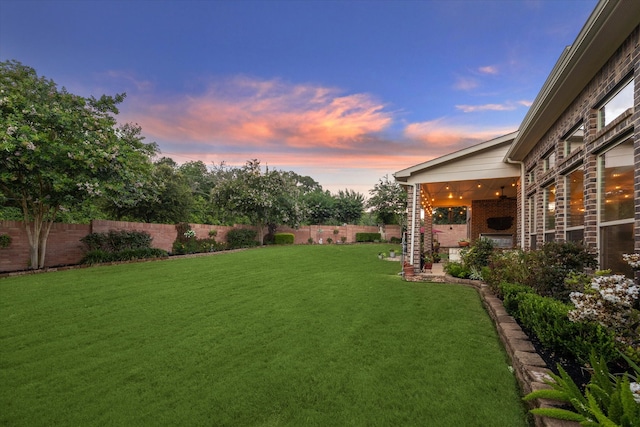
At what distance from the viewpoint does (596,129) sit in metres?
4.35

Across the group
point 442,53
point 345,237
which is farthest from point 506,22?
point 345,237

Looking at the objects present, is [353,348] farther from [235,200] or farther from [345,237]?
[345,237]

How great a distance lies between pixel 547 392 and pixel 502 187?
11231 millimetres

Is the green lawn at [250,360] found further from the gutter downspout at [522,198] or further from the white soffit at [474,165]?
the white soffit at [474,165]

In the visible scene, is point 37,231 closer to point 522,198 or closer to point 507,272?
point 507,272

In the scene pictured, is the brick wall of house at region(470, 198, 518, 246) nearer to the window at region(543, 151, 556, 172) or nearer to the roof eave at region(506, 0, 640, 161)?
the window at region(543, 151, 556, 172)

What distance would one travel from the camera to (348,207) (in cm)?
3656

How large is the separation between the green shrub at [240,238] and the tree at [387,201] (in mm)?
14330

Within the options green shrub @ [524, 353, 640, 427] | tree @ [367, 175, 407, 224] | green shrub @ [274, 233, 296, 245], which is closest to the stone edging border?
green shrub @ [524, 353, 640, 427]

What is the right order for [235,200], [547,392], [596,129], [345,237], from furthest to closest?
1. [345,237]
2. [235,200]
3. [596,129]
4. [547,392]

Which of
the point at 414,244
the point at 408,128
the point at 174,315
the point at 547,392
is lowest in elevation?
the point at 174,315

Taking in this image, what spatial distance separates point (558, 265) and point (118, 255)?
42.2 feet

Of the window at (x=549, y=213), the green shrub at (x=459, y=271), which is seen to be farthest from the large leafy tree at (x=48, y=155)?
the window at (x=549, y=213)

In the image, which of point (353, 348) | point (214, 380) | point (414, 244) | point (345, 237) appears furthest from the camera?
point (345, 237)
